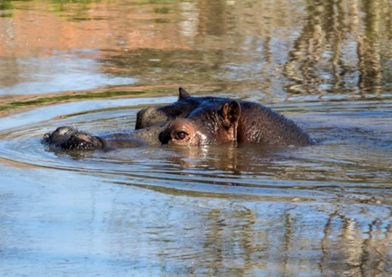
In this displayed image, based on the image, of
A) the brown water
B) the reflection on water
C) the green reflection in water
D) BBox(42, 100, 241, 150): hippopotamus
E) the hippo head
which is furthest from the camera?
the green reflection in water

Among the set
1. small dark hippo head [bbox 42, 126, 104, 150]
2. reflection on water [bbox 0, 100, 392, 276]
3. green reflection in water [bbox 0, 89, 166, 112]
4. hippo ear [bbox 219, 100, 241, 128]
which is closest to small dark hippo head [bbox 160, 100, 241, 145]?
hippo ear [bbox 219, 100, 241, 128]

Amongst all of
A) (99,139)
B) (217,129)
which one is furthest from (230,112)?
(99,139)

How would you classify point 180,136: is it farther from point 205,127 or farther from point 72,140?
point 72,140

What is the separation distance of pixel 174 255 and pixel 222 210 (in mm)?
897

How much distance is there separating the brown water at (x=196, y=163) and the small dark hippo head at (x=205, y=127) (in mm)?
113

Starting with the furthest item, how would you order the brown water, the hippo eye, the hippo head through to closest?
the hippo head → the hippo eye → the brown water

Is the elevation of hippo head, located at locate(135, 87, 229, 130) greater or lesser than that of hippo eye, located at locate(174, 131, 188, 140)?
greater

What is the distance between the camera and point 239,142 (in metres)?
7.36

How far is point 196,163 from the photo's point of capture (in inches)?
259

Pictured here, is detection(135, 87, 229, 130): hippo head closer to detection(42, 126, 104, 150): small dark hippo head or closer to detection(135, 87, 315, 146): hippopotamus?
detection(135, 87, 315, 146): hippopotamus

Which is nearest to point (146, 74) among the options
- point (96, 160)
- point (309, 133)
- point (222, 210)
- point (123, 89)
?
point (123, 89)

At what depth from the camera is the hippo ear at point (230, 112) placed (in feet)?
23.1

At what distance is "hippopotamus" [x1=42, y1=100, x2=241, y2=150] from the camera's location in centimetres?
704

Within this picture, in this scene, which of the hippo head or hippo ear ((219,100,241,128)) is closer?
hippo ear ((219,100,241,128))
